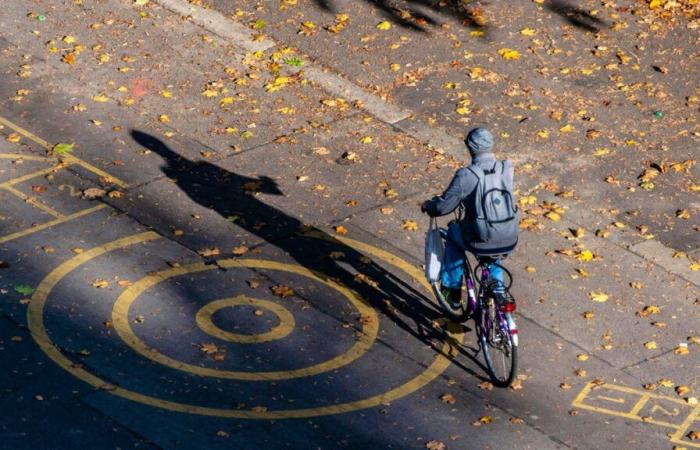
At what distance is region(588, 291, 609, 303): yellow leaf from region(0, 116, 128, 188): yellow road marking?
4.88 meters

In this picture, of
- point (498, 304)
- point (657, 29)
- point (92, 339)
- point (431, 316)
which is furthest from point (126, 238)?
point (657, 29)

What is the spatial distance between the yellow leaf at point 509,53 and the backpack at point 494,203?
6.51 metres

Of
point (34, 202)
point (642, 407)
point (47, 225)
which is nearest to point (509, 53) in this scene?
point (34, 202)

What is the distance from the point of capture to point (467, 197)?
1070 centimetres

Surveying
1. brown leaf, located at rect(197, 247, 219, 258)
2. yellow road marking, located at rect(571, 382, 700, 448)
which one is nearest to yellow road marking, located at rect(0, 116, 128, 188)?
brown leaf, located at rect(197, 247, 219, 258)

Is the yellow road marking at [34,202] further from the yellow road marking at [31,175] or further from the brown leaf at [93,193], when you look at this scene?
the brown leaf at [93,193]

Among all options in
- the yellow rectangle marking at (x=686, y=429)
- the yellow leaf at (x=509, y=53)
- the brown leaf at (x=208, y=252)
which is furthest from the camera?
the yellow leaf at (x=509, y=53)

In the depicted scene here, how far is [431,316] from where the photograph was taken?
39.0ft

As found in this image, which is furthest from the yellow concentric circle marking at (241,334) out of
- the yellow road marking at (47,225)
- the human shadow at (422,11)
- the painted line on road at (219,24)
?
the human shadow at (422,11)

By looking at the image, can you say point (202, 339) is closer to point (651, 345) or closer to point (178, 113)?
point (651, 345)

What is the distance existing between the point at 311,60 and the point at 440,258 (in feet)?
19.9

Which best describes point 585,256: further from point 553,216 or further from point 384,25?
point 384,25

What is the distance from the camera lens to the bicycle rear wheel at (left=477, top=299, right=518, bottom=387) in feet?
34.6

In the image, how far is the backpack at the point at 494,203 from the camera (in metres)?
10.6
